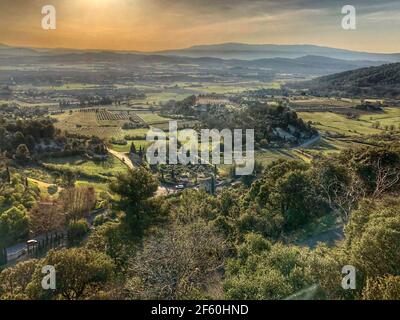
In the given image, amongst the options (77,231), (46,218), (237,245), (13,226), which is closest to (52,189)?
(46,218)

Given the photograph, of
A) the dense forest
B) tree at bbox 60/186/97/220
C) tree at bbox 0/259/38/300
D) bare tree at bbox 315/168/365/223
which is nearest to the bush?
tree at bbox 60/186/97/220

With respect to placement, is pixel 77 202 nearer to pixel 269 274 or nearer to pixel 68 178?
pixel 68 178

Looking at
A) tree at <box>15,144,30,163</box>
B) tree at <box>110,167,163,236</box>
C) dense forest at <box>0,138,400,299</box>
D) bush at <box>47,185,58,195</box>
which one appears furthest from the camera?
tree at <box>15,144,30,163</box>

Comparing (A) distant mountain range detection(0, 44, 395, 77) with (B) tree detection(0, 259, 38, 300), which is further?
(A) distant mountain range detection(0, 44, 395, 77)

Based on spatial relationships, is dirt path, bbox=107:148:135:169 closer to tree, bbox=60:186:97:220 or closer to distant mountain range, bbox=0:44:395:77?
tree, bbox=60:186:97:220

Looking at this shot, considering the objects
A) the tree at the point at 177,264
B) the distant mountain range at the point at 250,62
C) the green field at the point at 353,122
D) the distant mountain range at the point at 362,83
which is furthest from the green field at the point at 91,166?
the distant mountain range at the point at 362,83
